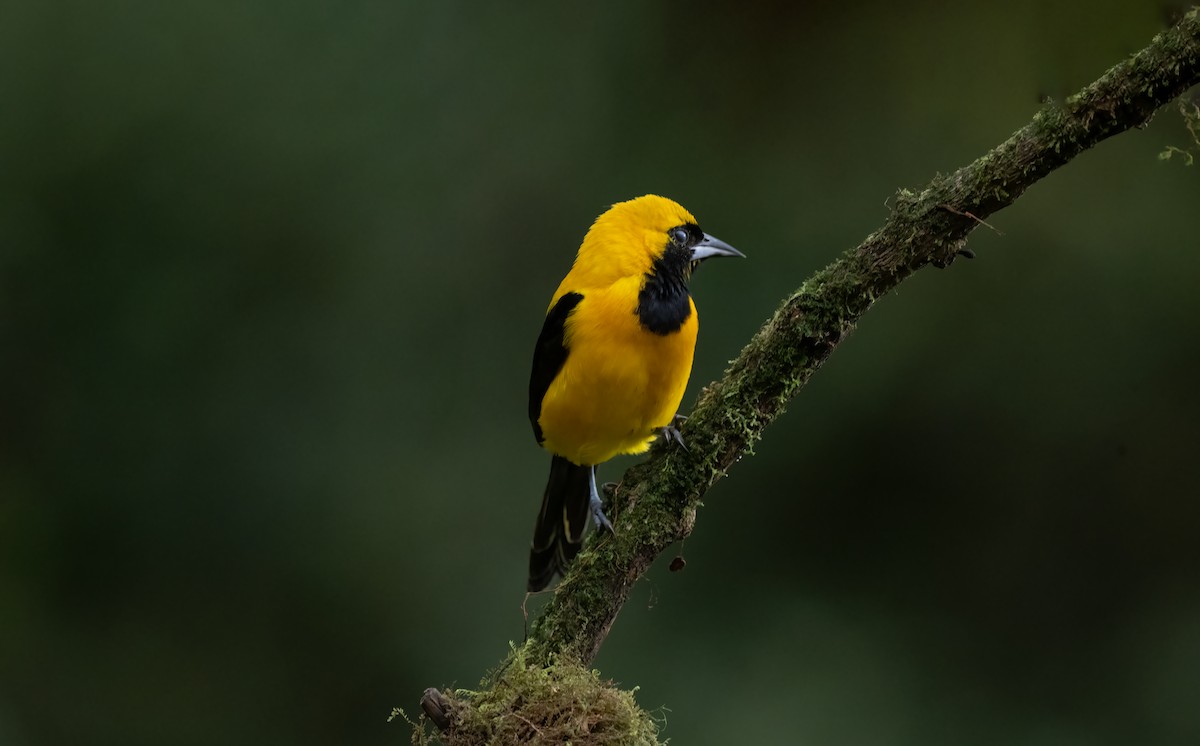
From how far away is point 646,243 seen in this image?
11.8 ft

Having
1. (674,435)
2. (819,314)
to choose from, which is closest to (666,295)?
(674,435)

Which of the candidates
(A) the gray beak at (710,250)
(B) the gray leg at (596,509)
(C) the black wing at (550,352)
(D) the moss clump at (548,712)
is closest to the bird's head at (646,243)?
(A) the gray beak at (710,250)

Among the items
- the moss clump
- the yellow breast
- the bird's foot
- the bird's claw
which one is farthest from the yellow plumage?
the moss clump

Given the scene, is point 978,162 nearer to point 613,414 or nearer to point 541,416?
point 613,414

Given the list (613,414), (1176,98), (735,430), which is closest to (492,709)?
(735,430)

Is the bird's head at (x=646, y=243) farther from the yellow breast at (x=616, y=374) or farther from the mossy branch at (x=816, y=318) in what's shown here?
the mossy branch at (x=816, y=318)

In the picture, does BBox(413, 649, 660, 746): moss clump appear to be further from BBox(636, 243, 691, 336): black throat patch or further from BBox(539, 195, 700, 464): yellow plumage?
BBox(636, 243, 691, 336): black throat patch

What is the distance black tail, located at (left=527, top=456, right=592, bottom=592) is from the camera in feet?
12.3

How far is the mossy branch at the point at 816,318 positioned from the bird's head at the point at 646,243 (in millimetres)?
727

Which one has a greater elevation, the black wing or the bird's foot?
the black wing

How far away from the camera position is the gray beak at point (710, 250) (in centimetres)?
369

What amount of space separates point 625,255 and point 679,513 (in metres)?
1.04

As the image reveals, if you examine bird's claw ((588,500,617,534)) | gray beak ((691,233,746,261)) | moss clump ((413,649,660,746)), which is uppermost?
gray beak ((691,233,746,261))

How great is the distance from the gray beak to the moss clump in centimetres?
159
